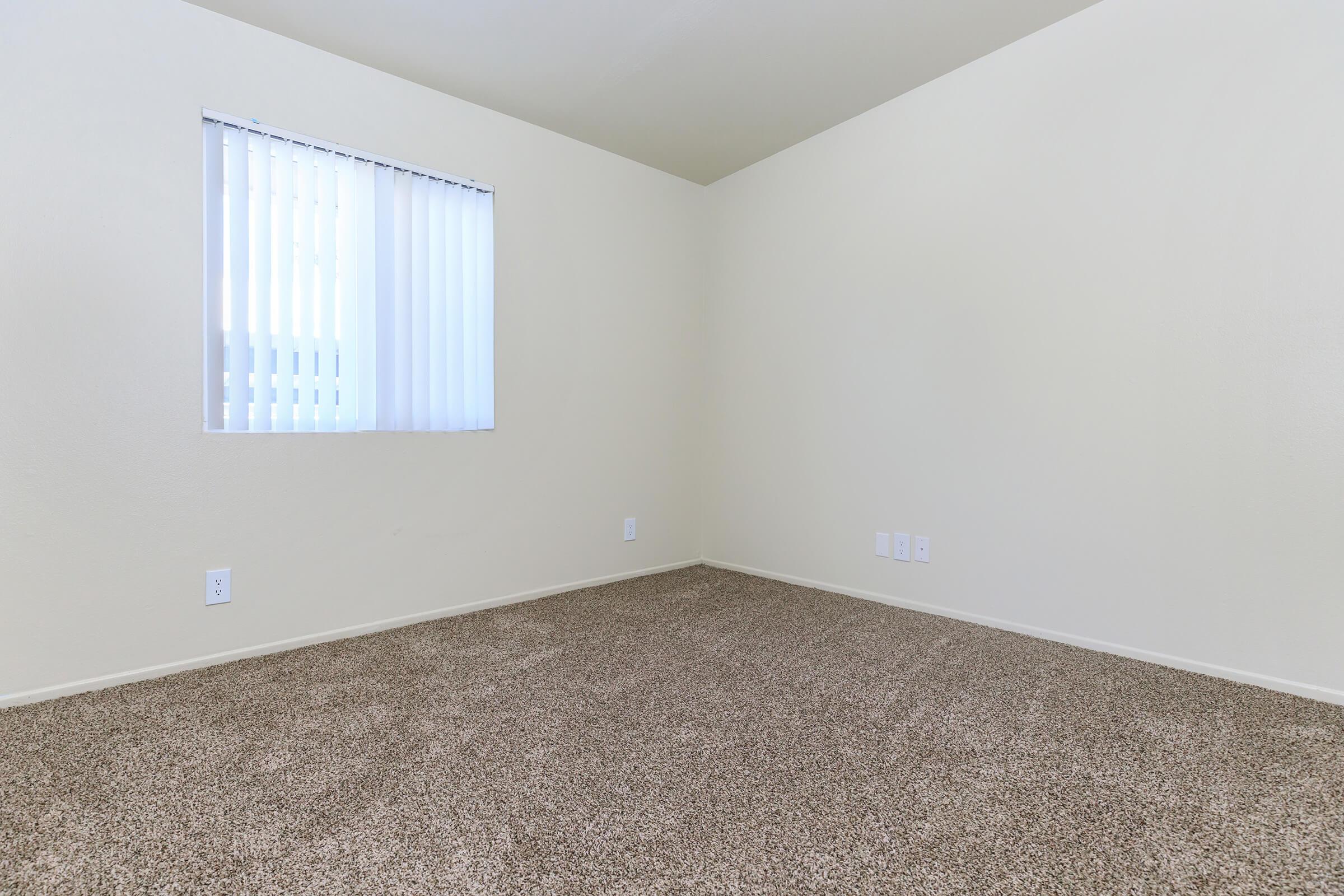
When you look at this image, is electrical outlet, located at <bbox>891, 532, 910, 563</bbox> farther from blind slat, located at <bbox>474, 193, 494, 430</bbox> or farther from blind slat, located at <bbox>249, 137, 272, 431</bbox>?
blind slat, located at <bbox>249, 137, 272, 431</bbox>

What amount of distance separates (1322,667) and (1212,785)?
33.3 inches

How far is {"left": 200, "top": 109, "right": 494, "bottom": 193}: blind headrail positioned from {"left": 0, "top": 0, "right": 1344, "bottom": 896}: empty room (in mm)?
24

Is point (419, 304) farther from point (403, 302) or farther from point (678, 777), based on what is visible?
point (678, 777)

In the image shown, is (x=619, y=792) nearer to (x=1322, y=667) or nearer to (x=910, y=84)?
(x=1322, y=667)

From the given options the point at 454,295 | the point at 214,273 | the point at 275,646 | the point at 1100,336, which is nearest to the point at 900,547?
the point at 1100,336

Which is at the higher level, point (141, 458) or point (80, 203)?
point (80, 203)

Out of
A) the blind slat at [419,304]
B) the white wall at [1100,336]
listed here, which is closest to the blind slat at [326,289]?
the blind slat at [419,304]

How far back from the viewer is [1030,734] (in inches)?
63.7

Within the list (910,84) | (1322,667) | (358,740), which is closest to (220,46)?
(358,740)

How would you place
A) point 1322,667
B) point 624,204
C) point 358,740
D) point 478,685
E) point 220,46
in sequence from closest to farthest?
point 358,740 < point 1322,667 < point 478,685 < point 220,46 < point 624,204

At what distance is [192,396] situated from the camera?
6.89 feet

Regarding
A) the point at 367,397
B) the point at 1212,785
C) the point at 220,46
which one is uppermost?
the point at 220,46

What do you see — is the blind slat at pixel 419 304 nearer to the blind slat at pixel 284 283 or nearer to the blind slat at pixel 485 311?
the blind slat at pixel 485 311

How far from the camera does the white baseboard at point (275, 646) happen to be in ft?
6.17
